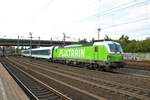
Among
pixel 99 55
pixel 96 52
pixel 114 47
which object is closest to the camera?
pixel 114 47

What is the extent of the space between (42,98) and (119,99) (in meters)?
3.75

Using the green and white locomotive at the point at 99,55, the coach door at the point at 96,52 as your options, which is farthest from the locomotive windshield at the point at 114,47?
the coach door at the point at 96,52

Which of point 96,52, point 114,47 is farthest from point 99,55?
point 114,47

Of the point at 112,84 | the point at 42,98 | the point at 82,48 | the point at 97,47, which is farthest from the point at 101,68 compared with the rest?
the point at 42,98

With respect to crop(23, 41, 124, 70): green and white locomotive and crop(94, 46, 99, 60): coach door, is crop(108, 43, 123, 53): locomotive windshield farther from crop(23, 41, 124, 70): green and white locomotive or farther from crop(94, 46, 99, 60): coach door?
crop(94, 46, 99, 60): coach door

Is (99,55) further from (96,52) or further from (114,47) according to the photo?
(114,47)

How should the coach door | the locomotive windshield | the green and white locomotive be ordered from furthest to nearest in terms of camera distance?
the coach door, the locomotive windshield, the green and white locomotive

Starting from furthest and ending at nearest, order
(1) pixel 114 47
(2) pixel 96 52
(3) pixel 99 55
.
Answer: (2) pixel 96 52
(3) pixel 99 55
(1) pixel 114 47

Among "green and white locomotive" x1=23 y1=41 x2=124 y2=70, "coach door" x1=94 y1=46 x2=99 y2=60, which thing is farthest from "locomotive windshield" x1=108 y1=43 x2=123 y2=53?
"coach door" x1=94 y1=46 x2=99 y2=60

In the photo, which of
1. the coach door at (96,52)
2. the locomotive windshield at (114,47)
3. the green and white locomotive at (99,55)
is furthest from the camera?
the coach door at (96,52)

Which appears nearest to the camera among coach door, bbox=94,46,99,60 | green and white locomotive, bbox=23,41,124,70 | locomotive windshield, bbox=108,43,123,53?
green and white locomotive, bbox=23,41,124,70

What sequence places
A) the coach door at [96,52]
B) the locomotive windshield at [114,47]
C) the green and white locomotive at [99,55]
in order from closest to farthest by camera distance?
the green and white locomotive at [99,55], the locomotive windshield at [114,47], the coach door at [96,52]

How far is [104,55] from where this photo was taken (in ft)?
90.0

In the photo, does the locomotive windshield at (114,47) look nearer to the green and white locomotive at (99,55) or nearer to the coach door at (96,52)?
the green and white locomotive at (99,55)
